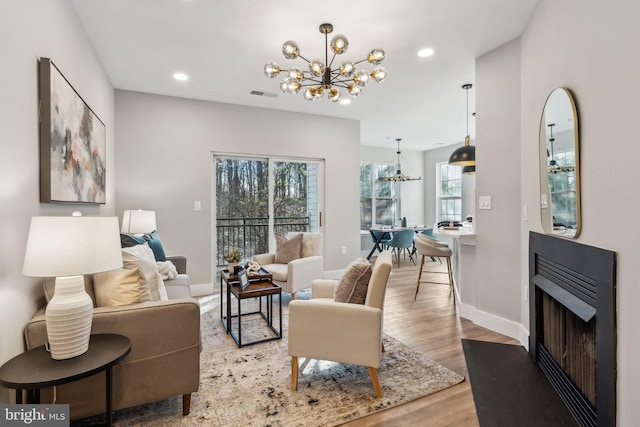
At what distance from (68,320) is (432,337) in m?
2.71

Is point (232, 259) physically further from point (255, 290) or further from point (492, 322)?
point (492, 322)

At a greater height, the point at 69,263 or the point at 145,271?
the point at 69,263

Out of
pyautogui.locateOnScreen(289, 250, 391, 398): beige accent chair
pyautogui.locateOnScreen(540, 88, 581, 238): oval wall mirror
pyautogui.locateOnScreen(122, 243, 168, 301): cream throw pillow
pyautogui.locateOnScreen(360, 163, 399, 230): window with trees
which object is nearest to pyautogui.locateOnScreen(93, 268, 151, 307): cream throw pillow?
pyautogui.locateOnScreen(122, 243, 168, 301): cream throw pillow

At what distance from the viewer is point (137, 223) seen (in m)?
3.62

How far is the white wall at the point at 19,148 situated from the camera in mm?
Result: 1448

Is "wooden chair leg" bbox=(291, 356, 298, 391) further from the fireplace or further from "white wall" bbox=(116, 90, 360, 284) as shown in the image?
"white wall" bbox=(116, 90, 360, 284)

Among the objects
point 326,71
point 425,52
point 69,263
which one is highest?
point 425,52

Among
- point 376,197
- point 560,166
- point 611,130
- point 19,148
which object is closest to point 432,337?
point 560,166

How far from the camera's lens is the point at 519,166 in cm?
286

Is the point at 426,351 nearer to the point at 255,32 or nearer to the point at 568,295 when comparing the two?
Answer: the point at 568,295

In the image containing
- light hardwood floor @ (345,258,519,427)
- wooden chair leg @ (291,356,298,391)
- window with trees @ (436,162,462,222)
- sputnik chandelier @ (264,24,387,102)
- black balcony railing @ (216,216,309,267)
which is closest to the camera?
light hardwood floor @ (345,258,519,427)

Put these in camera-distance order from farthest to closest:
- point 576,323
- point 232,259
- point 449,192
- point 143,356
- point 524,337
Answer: point 449,192 < point 232,259 < point 524,337 < point 576,323 < point 143,356

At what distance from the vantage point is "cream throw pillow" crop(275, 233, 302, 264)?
14.0 feet

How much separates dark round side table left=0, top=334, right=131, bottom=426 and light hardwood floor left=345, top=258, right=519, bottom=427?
126cm
